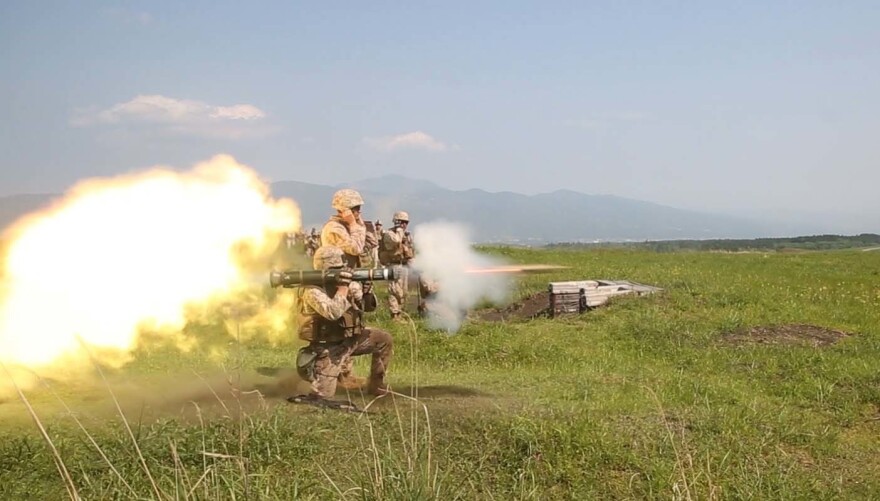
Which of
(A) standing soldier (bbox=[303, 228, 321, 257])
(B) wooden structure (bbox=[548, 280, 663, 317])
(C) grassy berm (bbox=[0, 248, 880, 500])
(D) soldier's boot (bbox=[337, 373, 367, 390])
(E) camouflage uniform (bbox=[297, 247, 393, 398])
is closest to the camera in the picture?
(C) grassy berm (bbox=[0, 248, 880, 500])

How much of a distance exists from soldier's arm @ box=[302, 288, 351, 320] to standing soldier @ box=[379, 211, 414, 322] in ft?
27.4

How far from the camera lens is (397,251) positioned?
18031 mm

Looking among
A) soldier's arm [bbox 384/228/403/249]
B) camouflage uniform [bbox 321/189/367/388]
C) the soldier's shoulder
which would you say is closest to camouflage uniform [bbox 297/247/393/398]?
camouflage uniform [bbox 321/189/367/388]

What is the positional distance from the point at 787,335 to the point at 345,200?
8.79 metres

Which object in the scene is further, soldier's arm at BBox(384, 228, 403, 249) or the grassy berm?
soldier's arm at BBox(384, 228, 403, 249)

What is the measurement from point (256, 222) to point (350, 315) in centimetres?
253

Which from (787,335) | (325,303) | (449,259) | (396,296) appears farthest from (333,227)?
(787,335)

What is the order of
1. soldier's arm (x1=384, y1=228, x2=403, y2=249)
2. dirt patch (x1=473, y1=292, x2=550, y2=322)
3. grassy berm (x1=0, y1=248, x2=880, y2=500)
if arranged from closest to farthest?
grassy berm (x1=0, y1=248, x2=880, y2=500) → soldier's arm (x1=384, y1=228, x2=403, y2=249) → dirt patch (x1=473, y1=292, x2=550, y2=322)

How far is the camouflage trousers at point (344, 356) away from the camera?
949 cm

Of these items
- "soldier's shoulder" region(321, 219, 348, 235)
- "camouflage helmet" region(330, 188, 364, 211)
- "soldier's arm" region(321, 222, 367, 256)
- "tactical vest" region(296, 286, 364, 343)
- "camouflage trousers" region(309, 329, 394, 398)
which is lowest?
"camouflage trousers" region(309, 329, 394, 398)

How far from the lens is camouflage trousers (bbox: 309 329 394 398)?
9.49 meters

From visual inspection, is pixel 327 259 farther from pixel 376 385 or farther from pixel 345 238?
pixel 376 385

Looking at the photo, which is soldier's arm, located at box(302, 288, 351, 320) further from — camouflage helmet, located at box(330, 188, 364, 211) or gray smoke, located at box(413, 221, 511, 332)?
gray smoke, located at box(413, 221, 511, 332)

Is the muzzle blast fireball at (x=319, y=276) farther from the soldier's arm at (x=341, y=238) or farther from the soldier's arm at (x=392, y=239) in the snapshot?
the soldier's arm at (x=392, y=239)
